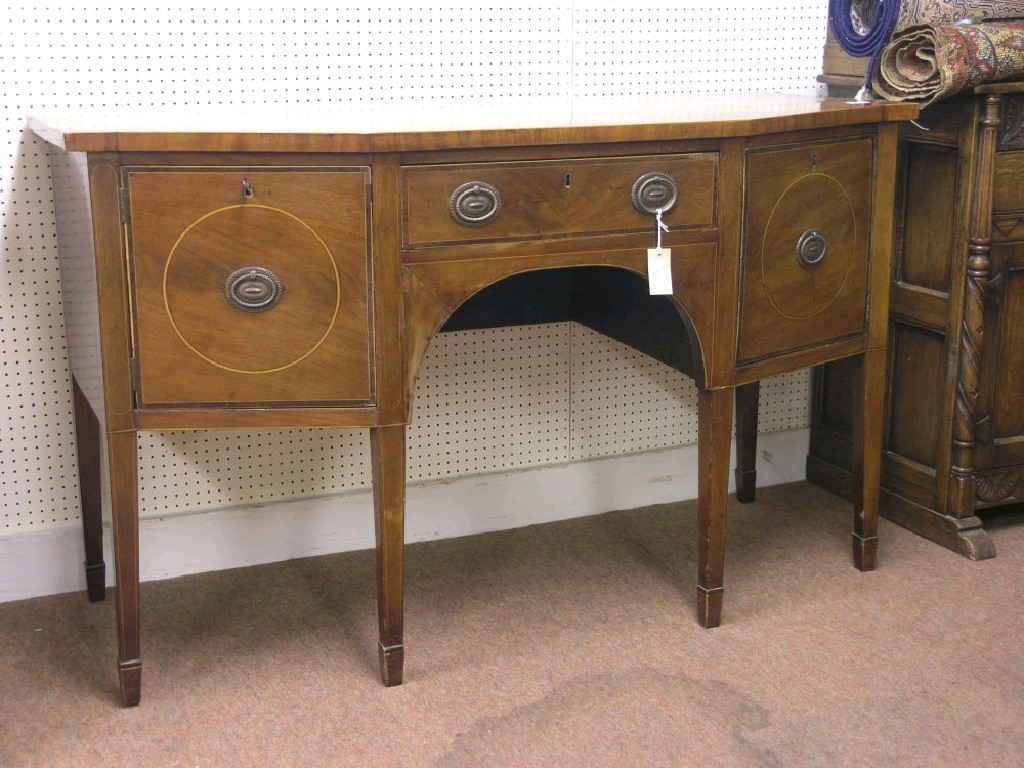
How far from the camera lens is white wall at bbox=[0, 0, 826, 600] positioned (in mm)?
2469

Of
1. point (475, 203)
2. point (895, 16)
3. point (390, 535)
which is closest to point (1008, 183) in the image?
point (895, 16)

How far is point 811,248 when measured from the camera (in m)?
2.38

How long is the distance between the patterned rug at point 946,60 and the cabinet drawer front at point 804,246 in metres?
0.24

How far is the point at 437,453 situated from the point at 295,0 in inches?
42.9

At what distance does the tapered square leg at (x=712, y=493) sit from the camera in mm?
2375

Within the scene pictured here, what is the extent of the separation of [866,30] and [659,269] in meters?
1.00

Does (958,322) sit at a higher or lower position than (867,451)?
higher

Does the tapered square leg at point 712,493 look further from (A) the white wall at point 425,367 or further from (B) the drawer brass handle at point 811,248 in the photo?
(A) the white wall at point 425,367

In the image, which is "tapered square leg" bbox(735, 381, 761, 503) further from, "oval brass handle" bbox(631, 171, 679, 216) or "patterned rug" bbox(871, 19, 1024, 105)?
"oval brass handle" bbox(631, 171, 679, 216)

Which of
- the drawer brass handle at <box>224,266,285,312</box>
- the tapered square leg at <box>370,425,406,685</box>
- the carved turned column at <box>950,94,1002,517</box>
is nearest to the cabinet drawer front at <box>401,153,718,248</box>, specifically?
the drawer brass handle at <box>224,266,285,312</box>

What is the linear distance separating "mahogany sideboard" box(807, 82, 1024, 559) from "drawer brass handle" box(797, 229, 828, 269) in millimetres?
509

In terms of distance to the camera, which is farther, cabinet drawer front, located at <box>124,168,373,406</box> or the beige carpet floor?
the beige carpet floor

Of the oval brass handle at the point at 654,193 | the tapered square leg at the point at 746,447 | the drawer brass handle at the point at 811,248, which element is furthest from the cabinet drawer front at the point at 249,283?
the tapered square leg at the point at 746,447

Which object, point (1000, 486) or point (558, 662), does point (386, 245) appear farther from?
point (1000, 486)
